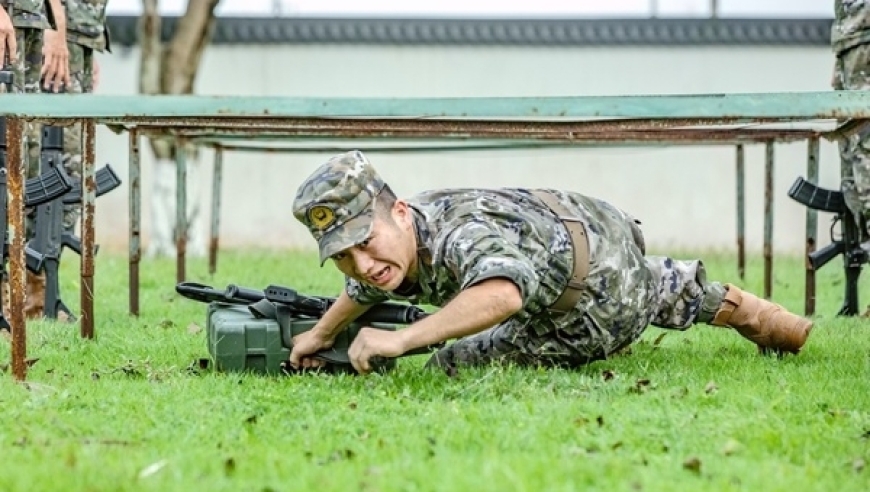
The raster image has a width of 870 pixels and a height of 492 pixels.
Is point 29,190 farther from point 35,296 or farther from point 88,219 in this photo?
point 88,219

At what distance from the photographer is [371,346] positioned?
495cm

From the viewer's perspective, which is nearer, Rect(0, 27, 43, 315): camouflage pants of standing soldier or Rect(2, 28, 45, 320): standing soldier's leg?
Rect(2, 28, 45, 320): standing soldier's leg

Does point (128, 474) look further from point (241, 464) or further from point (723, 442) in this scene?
point (723, 442)

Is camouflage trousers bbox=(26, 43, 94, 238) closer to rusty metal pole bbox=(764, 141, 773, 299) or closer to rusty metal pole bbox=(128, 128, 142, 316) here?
rusty metal pole bbox=(128, 128, 142, 316)

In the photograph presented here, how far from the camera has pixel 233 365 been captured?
5.48 m

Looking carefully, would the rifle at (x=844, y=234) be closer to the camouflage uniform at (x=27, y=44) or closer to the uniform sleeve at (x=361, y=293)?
the uniform sleeve at (x=361, y=293)

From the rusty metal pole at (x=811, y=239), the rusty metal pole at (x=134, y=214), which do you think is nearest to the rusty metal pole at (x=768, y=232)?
the rusty metal pole at (x=811, y=239)

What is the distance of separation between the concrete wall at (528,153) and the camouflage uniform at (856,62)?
10.6 m

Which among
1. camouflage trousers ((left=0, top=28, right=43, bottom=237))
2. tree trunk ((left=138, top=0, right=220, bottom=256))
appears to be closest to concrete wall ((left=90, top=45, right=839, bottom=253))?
tree trunk ((left=138, top=0, right=220, bottom=256))

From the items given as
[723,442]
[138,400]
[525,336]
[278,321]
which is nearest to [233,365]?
[278,321]

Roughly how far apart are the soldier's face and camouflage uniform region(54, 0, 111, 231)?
353 cm

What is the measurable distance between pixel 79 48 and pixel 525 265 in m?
4.28

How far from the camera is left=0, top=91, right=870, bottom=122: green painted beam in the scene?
4.59 meters

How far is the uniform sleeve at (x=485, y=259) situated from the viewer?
477 centimetres
